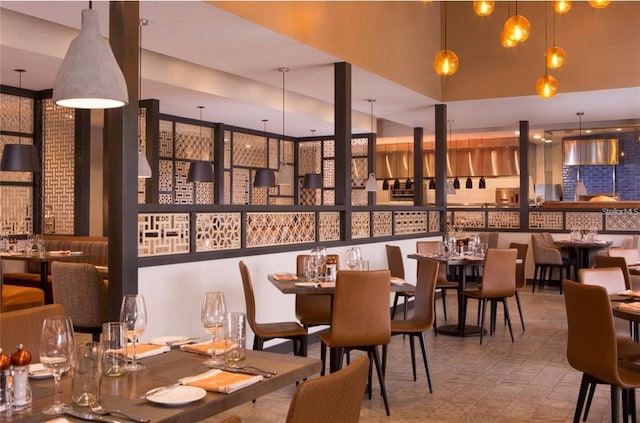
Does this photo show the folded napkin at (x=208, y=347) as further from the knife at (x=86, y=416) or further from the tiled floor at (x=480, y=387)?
the tiled floor at (x=480, y=387)

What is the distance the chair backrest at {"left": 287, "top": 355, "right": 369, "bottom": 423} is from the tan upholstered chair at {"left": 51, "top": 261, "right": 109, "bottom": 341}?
12.5ft

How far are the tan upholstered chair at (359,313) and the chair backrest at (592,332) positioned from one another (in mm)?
1290

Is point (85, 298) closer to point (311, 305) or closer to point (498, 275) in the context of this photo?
point (311, 305)

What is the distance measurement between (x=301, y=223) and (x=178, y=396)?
16.1 feet

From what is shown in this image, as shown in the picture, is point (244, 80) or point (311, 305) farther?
point (244, 80)

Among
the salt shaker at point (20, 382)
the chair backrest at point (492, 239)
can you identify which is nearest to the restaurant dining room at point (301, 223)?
the salt shaker at point (20, 382)

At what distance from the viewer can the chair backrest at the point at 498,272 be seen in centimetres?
704

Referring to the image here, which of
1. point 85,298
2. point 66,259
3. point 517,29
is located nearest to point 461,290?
point 517,29

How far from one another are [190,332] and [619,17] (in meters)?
7.68

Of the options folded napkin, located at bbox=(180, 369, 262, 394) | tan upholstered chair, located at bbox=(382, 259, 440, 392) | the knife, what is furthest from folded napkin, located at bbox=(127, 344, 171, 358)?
tan upholstered chair, located at bbox=(382, 259, 440, 392)

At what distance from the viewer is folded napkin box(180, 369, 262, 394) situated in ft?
7.33

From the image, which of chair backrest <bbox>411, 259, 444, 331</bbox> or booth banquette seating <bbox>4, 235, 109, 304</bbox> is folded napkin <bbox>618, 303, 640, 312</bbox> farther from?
booth banquette seating <bbox>4, 235, 109, 304</bbox>

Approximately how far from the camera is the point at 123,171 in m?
4.69

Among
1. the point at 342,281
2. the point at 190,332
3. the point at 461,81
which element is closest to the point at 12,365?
the point at 342,281
